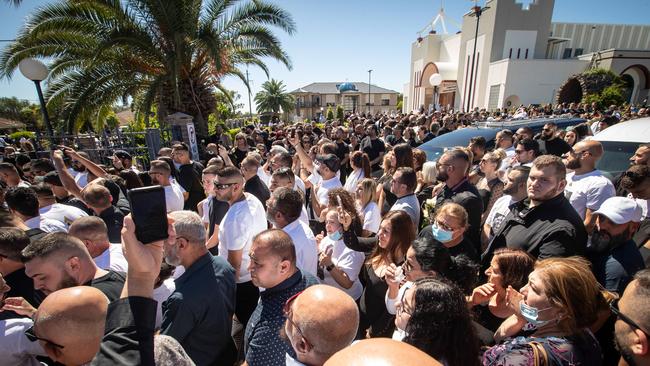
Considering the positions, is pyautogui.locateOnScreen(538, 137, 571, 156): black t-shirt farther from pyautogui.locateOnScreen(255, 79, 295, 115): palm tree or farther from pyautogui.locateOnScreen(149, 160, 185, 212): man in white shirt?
pyautogui.locateOnScreen(255, 79, 295, 115): palm tree

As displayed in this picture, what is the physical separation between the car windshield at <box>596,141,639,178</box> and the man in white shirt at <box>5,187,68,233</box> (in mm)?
8015

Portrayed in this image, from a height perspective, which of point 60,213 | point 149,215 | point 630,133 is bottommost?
point 60,213

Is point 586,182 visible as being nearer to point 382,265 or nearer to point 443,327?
point 382,265

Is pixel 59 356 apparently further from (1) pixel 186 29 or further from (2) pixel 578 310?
(1) pixel 186 29

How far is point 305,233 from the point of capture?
9.23 ft

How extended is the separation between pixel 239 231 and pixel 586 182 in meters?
3.97

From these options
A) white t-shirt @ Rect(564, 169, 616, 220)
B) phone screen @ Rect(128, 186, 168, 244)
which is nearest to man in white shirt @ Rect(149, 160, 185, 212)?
phone screen @ Rect(128, 186, 168, 244)

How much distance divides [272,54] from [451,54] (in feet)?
110

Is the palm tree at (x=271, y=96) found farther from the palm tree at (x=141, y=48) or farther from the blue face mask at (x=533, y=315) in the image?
the blue face mask at (x=533, y=315)

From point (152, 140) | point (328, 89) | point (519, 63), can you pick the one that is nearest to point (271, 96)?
point (328, 89)

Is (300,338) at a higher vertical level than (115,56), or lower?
lower

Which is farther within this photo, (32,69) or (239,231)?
(32,69)

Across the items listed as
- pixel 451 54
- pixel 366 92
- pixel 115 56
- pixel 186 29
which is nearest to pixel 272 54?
pixel 186 29

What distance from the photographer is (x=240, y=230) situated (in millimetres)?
2902
